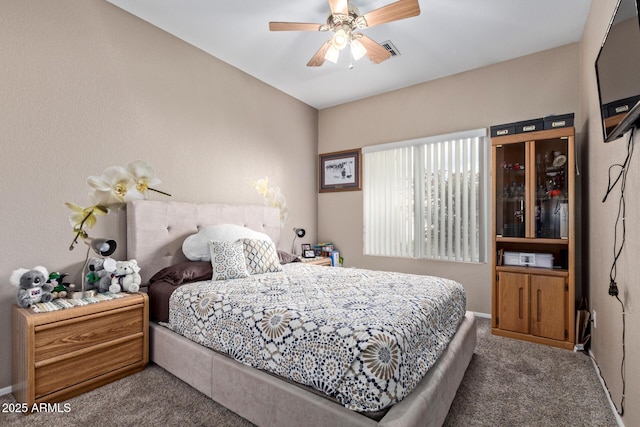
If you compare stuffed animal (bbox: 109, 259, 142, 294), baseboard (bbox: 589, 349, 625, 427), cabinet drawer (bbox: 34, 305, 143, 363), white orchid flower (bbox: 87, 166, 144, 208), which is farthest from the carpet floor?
white orchid flower (bbox: 87, 166, 144, 208)

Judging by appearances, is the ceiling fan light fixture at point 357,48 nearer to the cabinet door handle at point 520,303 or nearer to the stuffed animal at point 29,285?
the cabinet door handle at point 520,303

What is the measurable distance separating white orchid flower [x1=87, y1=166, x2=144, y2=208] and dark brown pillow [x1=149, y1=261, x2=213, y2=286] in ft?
4.10

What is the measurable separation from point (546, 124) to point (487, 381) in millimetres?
2275

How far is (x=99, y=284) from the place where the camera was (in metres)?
2.18

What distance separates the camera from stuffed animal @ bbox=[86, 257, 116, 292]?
2154 mm

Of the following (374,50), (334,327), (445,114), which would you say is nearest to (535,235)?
(445,114)

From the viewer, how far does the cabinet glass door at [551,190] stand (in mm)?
2723

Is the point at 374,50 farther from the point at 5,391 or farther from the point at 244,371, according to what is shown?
the point at 5,391

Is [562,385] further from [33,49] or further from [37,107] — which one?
[33,49]

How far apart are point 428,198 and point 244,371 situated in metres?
2.99

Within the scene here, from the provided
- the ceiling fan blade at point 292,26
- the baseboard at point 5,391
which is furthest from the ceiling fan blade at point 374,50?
the baseboard at point 5,391

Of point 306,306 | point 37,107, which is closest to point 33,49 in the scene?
point 37,107

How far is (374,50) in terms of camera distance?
8.38 feet

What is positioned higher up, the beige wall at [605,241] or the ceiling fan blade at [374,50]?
the ceiling fan blade at [374,50]
